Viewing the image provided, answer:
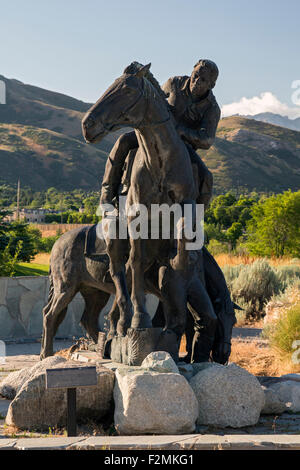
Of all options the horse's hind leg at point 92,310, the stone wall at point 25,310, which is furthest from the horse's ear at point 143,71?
the stone wall at point 25,310

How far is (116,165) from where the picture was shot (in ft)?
20.4

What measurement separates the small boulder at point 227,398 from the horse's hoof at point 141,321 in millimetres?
860

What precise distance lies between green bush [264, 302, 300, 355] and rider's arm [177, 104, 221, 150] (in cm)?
373

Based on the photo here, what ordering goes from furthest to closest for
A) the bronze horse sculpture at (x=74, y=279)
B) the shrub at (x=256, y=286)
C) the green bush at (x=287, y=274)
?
the green bush at (x=287, y=274)
the shrub at (x=256, y=286)
the bronze horse sculpture at (x=74, y=279)

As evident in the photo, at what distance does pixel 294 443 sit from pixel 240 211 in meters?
33.7

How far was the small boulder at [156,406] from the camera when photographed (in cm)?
466

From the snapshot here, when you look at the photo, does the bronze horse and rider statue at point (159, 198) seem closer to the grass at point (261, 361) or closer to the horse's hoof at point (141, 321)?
the horse's hoof at point (141, 321)

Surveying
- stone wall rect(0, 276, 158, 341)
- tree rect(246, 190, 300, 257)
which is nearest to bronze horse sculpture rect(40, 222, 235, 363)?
A: stone wall rect(0, 276, 158, 341)

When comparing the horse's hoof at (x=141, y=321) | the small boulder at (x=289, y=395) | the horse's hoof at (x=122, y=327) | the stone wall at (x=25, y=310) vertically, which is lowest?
the stone wall at (x=25, y=310)

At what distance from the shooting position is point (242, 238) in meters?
32.8

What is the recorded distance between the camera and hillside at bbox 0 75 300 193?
275 feet

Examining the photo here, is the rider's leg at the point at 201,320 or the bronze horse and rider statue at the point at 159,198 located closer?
the bronze horse and rider statue at the point at 159,198

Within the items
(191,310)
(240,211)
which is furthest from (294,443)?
(240,211)

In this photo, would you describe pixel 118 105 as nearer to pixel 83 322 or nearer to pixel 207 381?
pixel 207 381
